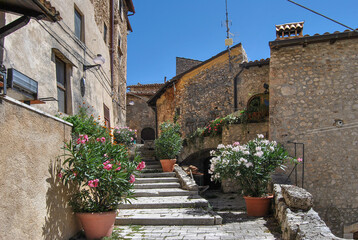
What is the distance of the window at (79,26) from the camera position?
8625mm

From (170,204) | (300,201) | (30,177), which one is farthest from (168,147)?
(30,177)

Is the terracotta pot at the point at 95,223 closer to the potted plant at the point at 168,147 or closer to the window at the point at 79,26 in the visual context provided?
the window at the point at 79,26

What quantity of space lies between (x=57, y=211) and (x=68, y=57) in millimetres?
4269

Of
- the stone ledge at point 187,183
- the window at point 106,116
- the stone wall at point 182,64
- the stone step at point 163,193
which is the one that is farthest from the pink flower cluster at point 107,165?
the stone wall at point 182,64

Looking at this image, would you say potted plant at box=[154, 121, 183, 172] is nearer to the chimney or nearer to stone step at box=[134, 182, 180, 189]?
stone step at box=[134, 182, 180, 189]

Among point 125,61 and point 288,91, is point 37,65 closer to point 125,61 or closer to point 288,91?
point 288,91

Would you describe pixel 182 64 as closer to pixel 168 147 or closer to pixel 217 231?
pixel 168 147

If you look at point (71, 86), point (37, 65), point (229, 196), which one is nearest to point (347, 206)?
point (229, 196)

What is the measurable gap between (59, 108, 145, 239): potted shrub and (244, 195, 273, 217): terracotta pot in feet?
9.35

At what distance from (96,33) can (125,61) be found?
5924 mm

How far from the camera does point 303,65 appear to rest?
973 cm

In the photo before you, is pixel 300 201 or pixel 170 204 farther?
pixel 170 204

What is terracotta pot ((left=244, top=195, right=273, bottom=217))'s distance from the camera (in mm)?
6617

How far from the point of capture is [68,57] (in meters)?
7.56
